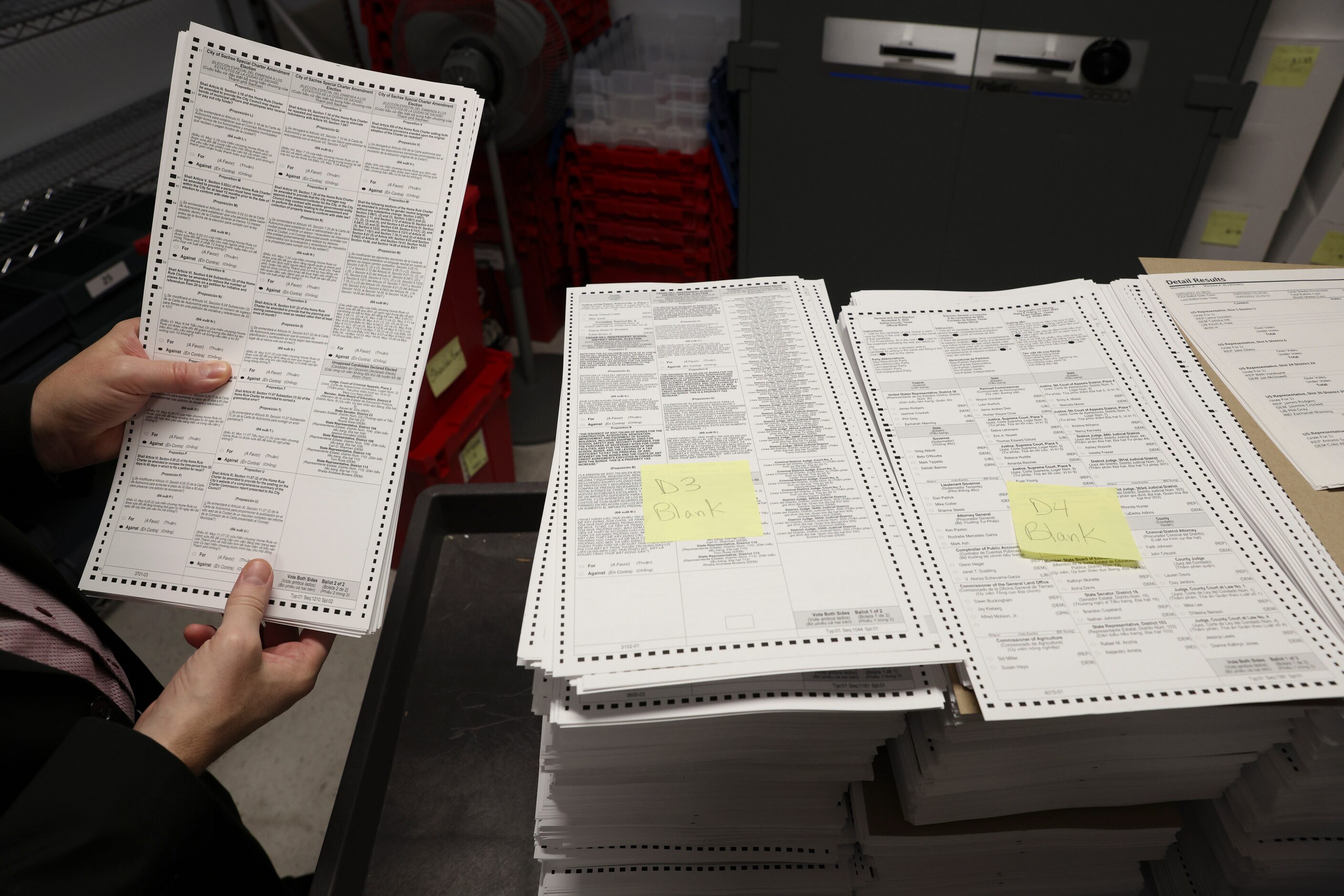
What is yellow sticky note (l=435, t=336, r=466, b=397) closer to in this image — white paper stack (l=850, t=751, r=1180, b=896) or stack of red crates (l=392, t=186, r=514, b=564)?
stack of red crates (l=392, t=186, r=514, b=564)

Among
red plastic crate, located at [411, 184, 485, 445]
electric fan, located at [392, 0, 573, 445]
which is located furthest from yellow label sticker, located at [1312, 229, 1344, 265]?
red plastic crate, located at [411, 184, 485, 445]

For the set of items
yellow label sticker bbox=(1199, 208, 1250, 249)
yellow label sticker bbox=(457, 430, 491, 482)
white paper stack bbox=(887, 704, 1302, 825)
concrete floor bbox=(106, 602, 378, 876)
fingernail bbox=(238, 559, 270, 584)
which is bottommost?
concrete floor bbox=(106, 602, 378, 876)

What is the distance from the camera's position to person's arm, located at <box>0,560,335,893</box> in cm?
62

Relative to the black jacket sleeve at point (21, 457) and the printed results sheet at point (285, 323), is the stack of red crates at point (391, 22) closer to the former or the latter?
the printed results sheet at point (285, 323)

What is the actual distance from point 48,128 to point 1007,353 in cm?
244

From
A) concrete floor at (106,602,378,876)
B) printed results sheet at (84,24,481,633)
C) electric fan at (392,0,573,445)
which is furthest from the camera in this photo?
electric fan at (392,0,573,445)

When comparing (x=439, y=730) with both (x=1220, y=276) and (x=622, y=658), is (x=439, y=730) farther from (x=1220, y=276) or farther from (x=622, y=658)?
(x=1220, y=276)

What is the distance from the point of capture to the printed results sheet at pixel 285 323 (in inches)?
32.9

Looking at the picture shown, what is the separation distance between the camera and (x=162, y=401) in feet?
2.86

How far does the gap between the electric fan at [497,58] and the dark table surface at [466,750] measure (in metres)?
1.33

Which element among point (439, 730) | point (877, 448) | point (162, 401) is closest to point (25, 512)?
point (162, 401)

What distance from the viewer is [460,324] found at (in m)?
1.85

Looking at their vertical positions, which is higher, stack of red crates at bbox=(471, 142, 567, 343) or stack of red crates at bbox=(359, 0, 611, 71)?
stack of red crates at bbox=(359, 0, 611, 71)

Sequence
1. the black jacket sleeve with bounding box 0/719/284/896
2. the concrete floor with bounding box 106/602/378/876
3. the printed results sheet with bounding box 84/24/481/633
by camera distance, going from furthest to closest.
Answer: the concrete floor with bounding box 106/602/378/876 → the printed results sheet with bounding box 84/24/481/633 → the black jacket sleeve with bounding box 0/719/284/896
